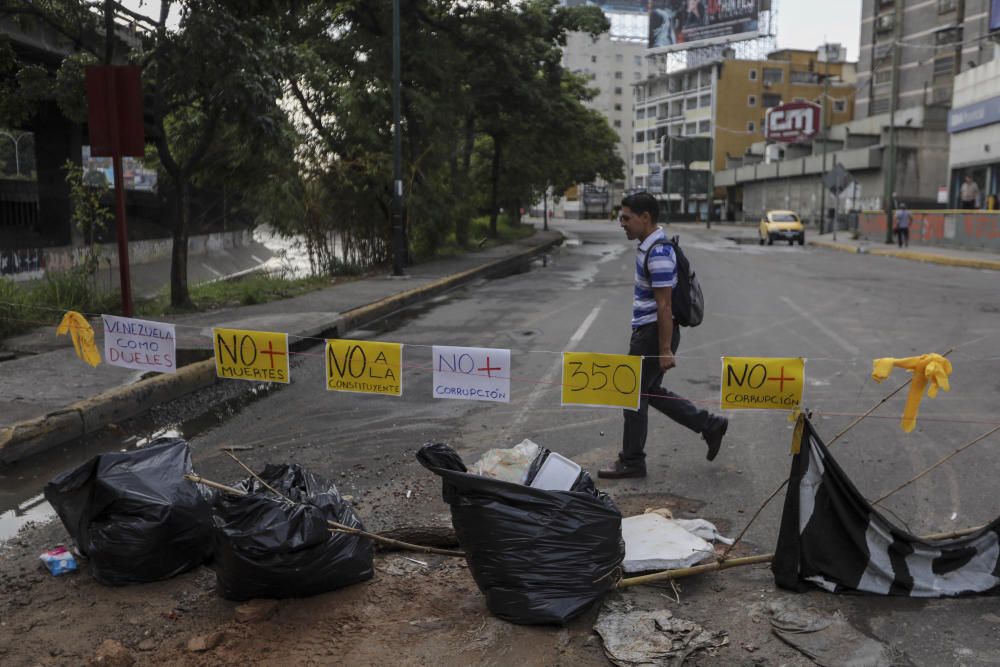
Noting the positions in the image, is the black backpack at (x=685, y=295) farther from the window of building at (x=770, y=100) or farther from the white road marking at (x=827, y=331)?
the window of building at (x=770, y=100)

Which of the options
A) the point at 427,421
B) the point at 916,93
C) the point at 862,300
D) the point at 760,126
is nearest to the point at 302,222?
the point at 862,300

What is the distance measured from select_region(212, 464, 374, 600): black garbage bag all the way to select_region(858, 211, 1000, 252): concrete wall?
2971 centimetres

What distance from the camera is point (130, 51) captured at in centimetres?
1309

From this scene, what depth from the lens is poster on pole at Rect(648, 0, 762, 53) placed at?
282 feet

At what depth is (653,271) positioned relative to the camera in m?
5.33

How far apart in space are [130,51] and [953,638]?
43.2ft

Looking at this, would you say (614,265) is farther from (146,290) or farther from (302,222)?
(146,290)

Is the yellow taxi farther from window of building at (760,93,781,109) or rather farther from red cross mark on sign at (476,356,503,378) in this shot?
window of building at (760,93,781,109)

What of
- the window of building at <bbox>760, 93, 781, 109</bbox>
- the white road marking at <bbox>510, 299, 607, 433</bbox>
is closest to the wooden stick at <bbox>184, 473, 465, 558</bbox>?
the white road marking at <bbox>510, 299, 607, 433</bbox>

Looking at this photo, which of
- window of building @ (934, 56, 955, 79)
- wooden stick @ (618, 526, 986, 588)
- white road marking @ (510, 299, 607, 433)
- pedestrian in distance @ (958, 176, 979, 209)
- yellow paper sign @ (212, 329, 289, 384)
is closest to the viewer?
wooden stick @ (618, 526, 986, 588)

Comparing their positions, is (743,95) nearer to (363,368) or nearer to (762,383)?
(363,368)

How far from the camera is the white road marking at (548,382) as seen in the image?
23.3 ft

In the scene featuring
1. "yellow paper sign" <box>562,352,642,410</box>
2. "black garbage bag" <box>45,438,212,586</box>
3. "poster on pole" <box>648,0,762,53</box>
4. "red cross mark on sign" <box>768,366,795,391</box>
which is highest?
"poster on pole" <box>648,0,762,53</box>

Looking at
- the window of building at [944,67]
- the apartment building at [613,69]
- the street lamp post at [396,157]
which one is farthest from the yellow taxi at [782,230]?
the apartment building at [613,69]
